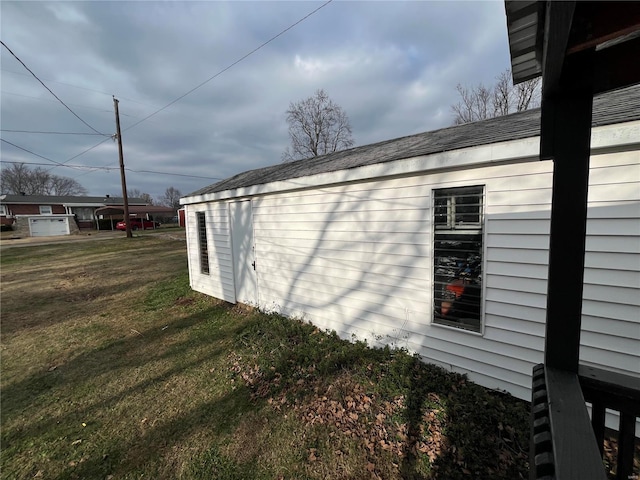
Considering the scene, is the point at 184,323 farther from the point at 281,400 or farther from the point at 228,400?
the point at 281,400

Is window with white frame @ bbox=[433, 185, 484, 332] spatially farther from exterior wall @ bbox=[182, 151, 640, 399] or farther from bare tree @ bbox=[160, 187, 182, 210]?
bare tree @ bbox=[160, 187, 182, 210]

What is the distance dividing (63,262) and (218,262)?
37.4 ft

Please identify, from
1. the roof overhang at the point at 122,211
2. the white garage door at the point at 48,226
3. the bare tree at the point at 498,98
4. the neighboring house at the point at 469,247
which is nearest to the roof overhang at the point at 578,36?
the neighboring house at the point at 469,247

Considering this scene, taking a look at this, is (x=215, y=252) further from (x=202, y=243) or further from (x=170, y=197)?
(x=170, y=197)

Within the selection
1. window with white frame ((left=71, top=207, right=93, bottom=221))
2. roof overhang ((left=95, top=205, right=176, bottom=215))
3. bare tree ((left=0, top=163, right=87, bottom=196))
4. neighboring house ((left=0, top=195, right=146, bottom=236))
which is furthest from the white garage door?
bare tree ((left=0, top=163, right=87, bottom=196))

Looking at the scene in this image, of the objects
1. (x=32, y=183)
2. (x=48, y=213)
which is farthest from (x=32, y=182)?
(x=48, y=213)

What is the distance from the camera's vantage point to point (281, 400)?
11.0 ft

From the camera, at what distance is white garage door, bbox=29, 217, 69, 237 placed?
2991 centimetres

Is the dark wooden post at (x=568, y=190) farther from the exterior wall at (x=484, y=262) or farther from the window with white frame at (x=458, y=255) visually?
the window with white frame at (x=458, y=255)

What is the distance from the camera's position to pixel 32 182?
1937 inches

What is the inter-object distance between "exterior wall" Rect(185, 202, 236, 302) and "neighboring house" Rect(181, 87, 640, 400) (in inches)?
91.6

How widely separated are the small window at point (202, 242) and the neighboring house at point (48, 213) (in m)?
33.6

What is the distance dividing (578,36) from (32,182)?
71.4m

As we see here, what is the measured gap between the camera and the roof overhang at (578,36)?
99 cm
